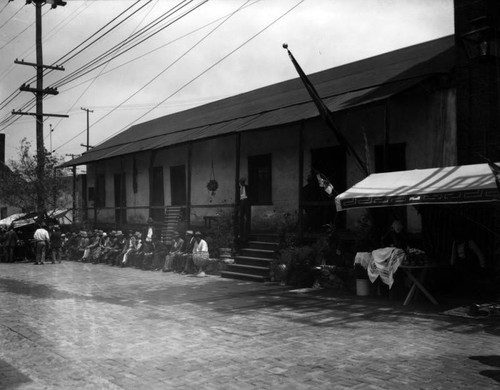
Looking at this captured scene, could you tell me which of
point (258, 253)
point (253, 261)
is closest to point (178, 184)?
point (258, 253)

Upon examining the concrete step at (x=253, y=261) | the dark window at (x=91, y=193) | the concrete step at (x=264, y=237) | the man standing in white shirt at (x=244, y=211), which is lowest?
the concrete step at (x=253, y=261)

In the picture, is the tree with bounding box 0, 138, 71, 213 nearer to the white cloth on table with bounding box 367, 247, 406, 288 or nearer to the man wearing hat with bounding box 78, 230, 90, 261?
the man wearing hat with bounding box 78, 230, 90, 261

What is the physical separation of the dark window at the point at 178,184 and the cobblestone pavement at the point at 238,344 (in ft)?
39.0

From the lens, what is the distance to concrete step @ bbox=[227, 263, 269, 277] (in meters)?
14.1

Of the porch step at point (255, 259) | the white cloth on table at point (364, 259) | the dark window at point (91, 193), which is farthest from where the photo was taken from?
the dark window at point (91, 193)

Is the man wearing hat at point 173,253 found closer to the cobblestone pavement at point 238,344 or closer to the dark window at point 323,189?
the dark window at point 323,189

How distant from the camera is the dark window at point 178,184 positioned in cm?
2327

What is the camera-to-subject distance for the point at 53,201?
26.7m

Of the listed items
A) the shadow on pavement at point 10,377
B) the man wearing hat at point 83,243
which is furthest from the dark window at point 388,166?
the man wearing hat at point 83,243

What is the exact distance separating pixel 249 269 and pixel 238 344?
779 centimetres

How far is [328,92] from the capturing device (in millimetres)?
15562

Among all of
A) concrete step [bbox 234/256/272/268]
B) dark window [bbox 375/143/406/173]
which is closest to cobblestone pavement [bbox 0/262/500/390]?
concrete step [bbox 234/256/272/268]

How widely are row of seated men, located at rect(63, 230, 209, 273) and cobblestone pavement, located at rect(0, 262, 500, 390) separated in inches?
196

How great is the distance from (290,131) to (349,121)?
271cm
